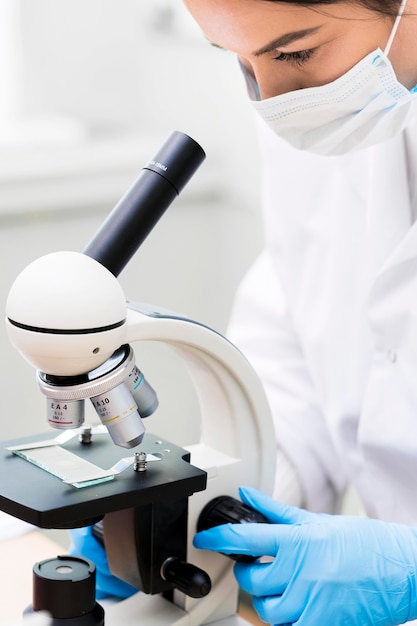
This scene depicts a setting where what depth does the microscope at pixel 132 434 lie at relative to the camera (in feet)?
3.00

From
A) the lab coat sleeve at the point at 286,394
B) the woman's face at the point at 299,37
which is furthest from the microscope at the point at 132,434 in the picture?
the lab coat sleeve at the point at 286,394

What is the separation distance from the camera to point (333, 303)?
1567 millimetres

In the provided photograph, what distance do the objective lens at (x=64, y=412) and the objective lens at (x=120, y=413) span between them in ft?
0.06

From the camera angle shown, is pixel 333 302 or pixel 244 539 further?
pixel 333 302

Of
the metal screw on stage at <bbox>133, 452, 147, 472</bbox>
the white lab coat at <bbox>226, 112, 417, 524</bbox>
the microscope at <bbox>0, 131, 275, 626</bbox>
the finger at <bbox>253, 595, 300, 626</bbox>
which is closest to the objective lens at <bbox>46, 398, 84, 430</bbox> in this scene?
the microscope at <bbox>0, 131, 275, 626</bbox>

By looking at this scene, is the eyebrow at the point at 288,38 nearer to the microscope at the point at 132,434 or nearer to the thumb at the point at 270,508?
the microscope at the point at 132,434

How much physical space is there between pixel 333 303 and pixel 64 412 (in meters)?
0.72

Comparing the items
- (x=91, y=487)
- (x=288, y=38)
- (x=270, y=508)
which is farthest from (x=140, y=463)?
(x=288, y=38)

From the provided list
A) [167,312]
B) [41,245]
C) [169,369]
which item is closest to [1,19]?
[41,245]

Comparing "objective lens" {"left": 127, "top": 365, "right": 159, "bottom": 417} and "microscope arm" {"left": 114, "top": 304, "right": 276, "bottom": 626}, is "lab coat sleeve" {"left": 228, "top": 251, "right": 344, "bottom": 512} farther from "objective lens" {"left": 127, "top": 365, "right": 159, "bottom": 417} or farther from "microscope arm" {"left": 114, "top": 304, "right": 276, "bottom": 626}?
"objective lens" {"left": 127, "top": 365, "right": 159, "bottom": 417}

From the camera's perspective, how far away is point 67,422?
0.97m

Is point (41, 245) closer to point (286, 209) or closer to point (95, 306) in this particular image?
point (286, 209)

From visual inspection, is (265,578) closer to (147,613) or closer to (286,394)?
(147,613)

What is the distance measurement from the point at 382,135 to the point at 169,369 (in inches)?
→ 64.6
